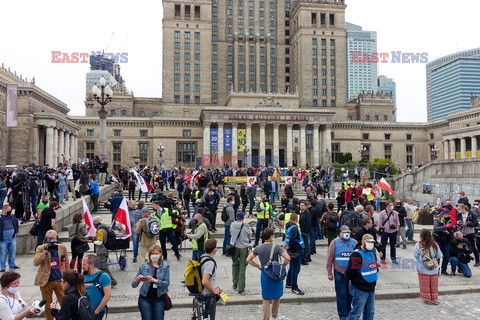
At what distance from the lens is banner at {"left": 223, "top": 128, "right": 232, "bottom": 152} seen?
6115cm

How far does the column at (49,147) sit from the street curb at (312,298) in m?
46.4

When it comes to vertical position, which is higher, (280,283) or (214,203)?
(214,203)

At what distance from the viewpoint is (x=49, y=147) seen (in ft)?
165

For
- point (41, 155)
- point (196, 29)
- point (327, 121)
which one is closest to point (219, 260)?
point (41, 155)

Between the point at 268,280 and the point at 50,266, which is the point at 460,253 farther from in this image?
the point at 50,266

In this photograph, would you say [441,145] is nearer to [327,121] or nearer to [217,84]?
[327,121]

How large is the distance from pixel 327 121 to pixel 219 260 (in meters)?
54.5

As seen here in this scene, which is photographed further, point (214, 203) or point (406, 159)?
point (406, 159)

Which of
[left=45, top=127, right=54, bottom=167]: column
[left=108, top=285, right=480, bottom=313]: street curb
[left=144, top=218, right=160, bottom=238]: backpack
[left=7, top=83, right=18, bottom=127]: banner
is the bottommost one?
[left=108, top=285, right=480, bottom=313]: street curb

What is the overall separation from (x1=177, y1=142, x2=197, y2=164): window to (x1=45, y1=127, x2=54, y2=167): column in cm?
2357

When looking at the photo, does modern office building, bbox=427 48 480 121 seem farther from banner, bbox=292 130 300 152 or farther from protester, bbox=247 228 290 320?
protester, bbox=247 228 290 320

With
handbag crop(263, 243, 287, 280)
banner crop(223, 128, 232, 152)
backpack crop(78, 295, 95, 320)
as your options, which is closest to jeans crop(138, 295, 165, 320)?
backpack crop(78, 295, 95, 320)

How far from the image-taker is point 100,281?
235 inches

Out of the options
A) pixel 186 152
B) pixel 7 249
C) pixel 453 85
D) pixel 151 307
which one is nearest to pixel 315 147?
pixel 186 152
